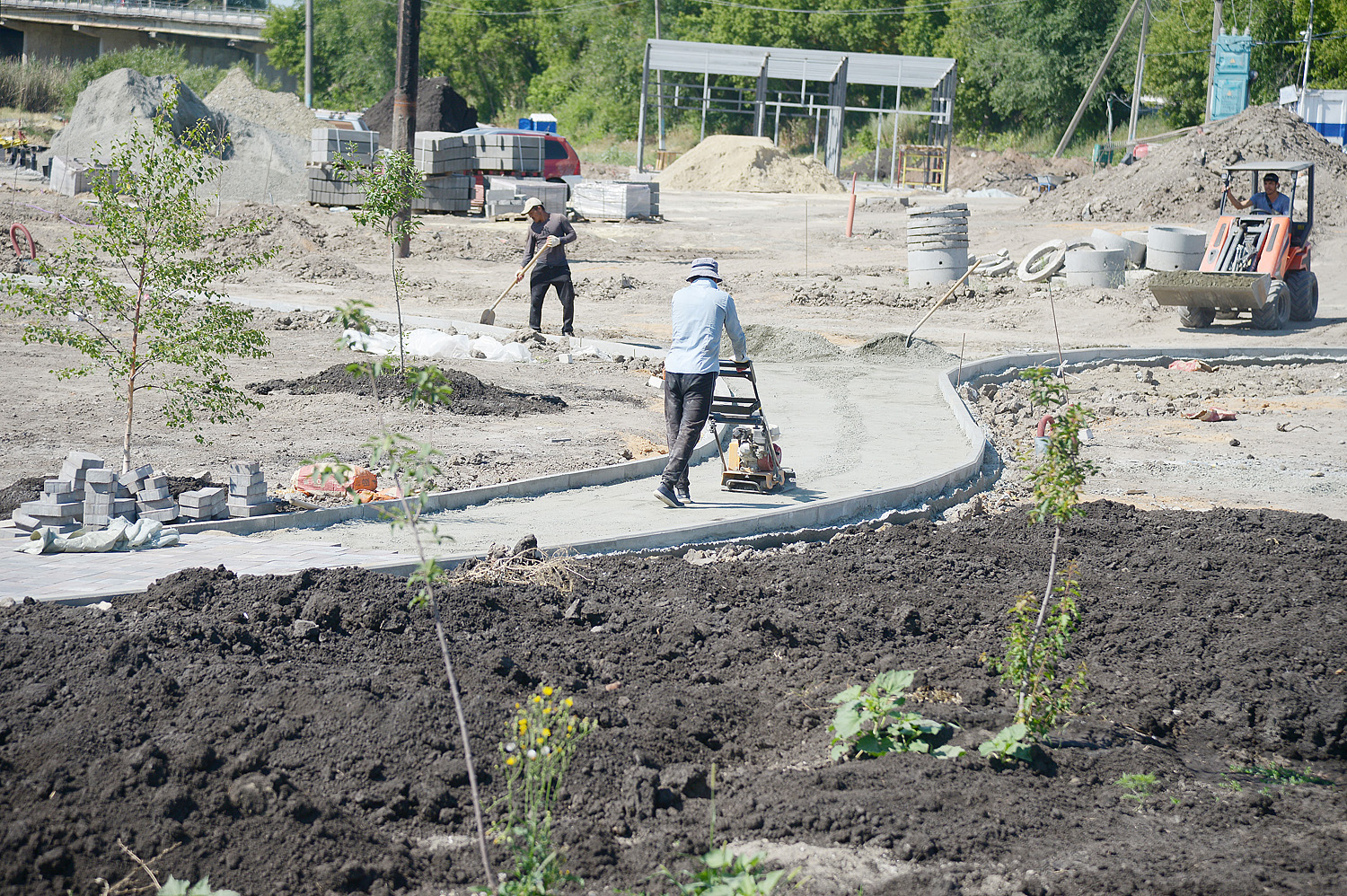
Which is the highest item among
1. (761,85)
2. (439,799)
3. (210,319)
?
(761,85)

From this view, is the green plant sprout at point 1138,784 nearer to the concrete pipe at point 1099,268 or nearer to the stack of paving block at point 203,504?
the stack of paving block at point 203,504

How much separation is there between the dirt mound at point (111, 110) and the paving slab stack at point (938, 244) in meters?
23.2

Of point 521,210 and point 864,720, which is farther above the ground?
point 521,210

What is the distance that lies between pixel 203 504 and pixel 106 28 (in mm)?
81444

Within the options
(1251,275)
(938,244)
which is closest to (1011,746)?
(1251,275)

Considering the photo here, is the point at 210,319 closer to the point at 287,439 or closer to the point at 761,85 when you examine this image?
the point at 287,439

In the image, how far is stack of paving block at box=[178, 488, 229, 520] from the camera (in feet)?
24.3

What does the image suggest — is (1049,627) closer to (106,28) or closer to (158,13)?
(158,13)

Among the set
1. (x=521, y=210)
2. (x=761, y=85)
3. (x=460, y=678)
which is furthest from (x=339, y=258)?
(x=761, y=85)

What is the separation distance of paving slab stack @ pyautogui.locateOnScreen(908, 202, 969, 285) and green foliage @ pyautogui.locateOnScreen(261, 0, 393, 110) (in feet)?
187

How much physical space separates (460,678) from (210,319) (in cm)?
420

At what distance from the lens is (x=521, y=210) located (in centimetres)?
3009

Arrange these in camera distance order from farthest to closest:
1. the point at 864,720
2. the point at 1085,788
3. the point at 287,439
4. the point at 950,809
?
the point at 287,439 < the point at 864,720 < the point at 1085,788 < the point at 950,809

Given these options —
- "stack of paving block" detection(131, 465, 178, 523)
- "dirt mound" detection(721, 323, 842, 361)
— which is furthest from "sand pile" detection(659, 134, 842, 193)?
"stack of paving block" detection(131, 465, 178, 523)
